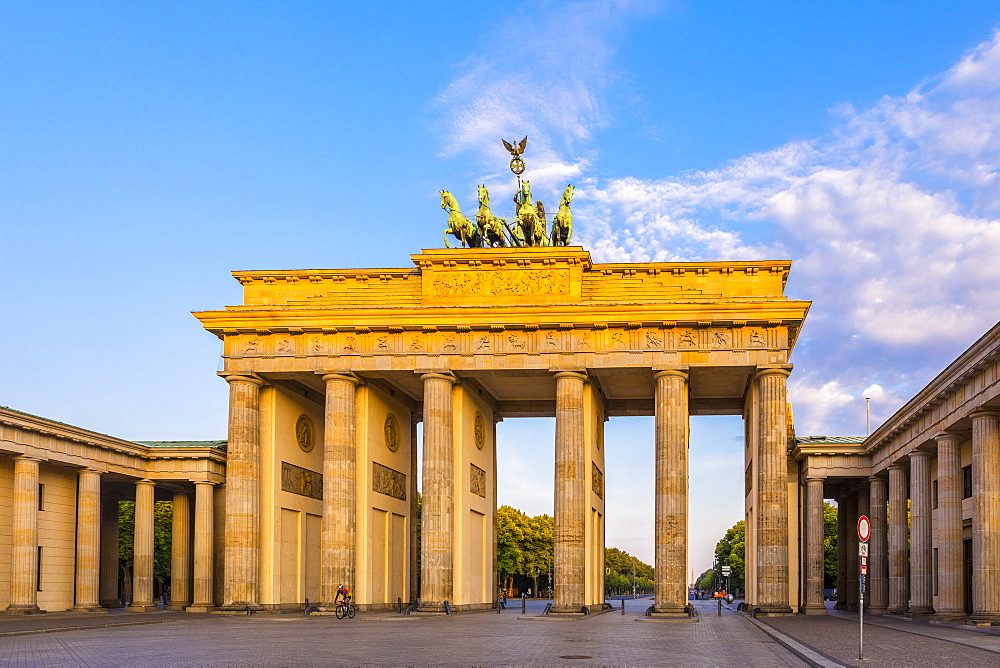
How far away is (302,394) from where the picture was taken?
180 ft

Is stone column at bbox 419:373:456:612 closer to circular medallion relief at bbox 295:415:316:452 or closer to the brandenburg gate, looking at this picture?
the brandenburg gate

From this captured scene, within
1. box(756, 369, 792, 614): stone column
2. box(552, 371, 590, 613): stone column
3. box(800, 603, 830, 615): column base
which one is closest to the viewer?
box(756, 369, 792, 614): stone column

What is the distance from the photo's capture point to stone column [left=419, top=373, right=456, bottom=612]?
48.1 m

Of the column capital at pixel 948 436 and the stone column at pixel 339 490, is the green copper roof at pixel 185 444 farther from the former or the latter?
the column capital at pixel 948 436

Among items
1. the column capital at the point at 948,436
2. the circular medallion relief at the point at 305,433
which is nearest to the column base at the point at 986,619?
the column capital at the point at 948,436

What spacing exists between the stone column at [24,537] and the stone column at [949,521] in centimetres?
3537

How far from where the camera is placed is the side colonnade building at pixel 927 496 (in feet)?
111

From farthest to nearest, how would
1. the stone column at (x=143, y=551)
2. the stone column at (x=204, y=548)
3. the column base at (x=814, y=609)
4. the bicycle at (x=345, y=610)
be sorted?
1. the stone column at (x=143, y=551)
2. the stone column at (x=204, y=548)
3. the column base at (x=814, y=609)
4. the bicycle at (x=345, y=610)

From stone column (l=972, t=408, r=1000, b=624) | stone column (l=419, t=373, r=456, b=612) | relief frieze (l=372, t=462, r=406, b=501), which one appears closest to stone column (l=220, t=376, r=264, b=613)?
relief frieze (l=372, t=462, r=406, b=501)

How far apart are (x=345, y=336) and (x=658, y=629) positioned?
2085 cm

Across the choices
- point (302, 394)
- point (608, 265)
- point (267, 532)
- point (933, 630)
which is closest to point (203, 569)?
point (267, 532)

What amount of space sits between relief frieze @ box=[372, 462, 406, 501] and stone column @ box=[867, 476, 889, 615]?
23.4 meters

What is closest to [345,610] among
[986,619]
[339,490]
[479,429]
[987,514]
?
[339,490]

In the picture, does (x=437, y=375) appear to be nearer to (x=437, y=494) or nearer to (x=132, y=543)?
(x=437, y=494)
